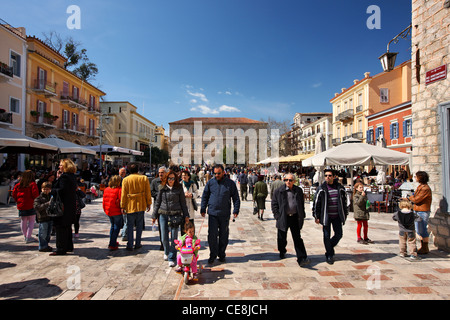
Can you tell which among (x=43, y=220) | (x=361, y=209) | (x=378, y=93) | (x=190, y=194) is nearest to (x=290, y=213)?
(x=190, y=194)

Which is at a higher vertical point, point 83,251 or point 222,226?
point 222,226

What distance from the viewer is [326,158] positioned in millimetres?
7727

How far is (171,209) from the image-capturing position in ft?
13.4

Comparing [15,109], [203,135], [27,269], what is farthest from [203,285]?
[203,135]

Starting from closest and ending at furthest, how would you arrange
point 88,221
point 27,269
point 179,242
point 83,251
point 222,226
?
1. point 179,242
2. point 27,269
3. point 222,226
4. point 83,251
5. point 88,221

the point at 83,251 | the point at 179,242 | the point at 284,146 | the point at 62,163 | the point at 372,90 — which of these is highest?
the point at 372,90

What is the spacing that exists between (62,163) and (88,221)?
3500 millimetres

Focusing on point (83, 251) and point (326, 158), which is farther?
point (326, 158)

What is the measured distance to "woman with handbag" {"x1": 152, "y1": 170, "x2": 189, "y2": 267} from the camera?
160 inches

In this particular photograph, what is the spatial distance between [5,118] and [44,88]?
494cm

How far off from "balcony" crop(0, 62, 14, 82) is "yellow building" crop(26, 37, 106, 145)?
8.70ft

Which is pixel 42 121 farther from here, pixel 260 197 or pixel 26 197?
pixel 260 197

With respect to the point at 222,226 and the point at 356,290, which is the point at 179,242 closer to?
the point at 222,226
